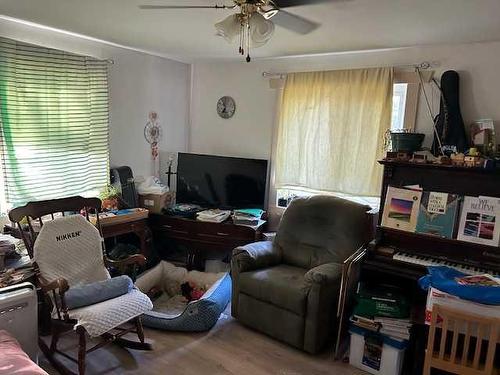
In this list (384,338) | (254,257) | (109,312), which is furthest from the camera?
(254,257)

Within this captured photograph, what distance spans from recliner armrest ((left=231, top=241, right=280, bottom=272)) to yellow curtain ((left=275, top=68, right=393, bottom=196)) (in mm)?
973

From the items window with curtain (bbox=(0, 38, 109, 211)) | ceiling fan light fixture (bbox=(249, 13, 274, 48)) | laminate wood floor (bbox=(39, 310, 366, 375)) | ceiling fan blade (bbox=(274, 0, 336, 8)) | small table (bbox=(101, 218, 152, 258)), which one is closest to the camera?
ceiling fan light fixture (bbox=(249, 13, 274, 48))

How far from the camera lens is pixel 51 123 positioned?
3146 millimetres

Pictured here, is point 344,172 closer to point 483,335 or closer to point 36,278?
point 483,335

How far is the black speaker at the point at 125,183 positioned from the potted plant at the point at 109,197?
85 millimetres

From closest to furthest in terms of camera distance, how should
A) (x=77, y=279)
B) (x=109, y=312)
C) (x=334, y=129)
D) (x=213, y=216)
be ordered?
1. (x=109, y=312)
2. (x=77, y=279)
3. (x=334, y=129)
4. (x=213, y=216)

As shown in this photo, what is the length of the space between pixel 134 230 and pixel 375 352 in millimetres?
2294

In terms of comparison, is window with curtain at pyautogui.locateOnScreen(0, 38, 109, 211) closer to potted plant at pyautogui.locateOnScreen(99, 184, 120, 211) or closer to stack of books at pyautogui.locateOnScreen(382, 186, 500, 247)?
potted plant at pyautogui.locateOnScreen(99, 184, 120, 211)

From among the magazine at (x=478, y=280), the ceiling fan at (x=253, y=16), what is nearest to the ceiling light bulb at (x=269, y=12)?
the ceiling fan at (x=253, y=16)

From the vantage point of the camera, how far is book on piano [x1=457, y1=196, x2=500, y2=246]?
2.51 m

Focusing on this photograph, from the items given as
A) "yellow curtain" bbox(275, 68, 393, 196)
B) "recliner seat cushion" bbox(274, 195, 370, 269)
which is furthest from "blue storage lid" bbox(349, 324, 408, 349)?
"yellow curtain" bbox(275, 68, 393, 196)

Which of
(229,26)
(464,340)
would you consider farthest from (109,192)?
(464,340)

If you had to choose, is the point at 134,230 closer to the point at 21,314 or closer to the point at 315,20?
the point at 21,314

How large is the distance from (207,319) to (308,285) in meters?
0.84
